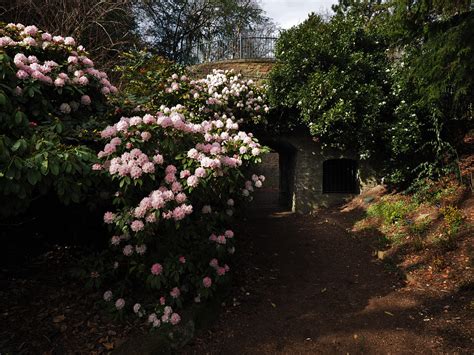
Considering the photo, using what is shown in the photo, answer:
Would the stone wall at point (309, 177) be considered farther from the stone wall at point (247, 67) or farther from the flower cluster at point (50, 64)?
the flower cluster at point (50, 64)

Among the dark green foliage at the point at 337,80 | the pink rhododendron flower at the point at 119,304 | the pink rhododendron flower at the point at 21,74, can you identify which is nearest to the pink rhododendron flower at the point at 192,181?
the pink rhododendron flower at the point at 119,304

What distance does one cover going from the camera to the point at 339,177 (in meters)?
10.7

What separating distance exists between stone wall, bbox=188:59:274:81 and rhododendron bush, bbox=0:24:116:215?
7.42 meters

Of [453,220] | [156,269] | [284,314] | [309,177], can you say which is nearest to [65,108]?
[156,269]

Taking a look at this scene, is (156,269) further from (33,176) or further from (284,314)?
(284,314)

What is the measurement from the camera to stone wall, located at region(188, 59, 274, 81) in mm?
11242

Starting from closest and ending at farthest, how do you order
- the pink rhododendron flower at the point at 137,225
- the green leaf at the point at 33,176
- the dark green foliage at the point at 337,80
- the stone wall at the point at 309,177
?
the green leaf at the point at 33,176 → the pink rhododendron flower at the point at 137,225 → the dark green foliage at the point at 337,80 → the stone wall at the point at 309,177

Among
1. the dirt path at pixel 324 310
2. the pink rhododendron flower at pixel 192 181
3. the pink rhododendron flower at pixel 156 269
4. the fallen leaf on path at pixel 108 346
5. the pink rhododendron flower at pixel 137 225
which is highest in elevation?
the pink rhododendron flower at pixel 192 181

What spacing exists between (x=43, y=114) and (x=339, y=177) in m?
9.20

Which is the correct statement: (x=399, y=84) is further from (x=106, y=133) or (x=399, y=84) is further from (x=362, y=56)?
(x=106, y=133)

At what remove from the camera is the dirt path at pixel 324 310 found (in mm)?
3572

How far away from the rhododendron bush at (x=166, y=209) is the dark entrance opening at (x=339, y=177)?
709 cm

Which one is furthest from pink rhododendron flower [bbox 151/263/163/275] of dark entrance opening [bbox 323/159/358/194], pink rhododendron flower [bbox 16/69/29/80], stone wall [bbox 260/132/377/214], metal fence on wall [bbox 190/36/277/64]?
metal fence on wall [bbox 190/36/277/64]

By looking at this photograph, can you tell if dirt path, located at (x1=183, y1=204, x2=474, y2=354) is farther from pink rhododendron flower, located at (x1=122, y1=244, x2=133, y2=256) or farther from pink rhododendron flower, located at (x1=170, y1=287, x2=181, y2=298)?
pink rhododendron flower, located at (x1=122, y1=244, x2=133, y2=256)
